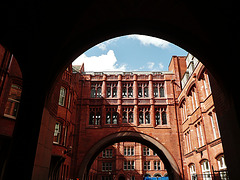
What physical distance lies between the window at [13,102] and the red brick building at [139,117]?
4.52 m

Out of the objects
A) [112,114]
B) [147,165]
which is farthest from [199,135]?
[147,165]

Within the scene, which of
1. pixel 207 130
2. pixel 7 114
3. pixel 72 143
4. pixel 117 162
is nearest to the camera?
pixel 7 114

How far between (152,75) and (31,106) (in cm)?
1941

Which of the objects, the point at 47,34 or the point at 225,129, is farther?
the point at 47,34

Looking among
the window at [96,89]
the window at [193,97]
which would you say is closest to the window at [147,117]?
the window at [193,97]

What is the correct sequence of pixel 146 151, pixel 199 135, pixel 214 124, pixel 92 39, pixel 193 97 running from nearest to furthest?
pixel 92 39, pixel 214 124, pixel 199 135, pixel 193 97, pixel 146 151

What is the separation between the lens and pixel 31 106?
4992mm

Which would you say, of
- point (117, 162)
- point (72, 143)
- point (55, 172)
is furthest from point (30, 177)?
point (117, 162)

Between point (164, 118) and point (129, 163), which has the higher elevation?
point (164, 118)

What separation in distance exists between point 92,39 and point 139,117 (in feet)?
55.7

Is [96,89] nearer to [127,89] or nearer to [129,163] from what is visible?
[127,89]

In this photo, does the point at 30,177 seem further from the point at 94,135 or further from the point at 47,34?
the point at 94,135

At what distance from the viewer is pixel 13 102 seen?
33.6 feet

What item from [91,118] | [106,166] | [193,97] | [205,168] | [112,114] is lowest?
[205,168]
